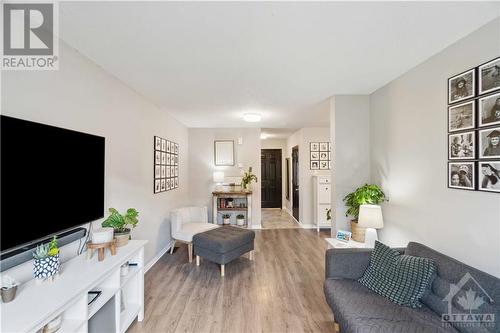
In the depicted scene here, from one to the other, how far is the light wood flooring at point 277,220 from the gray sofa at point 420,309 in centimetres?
372

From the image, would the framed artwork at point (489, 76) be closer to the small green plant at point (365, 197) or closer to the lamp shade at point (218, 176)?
the small green plant at point (365, 197)

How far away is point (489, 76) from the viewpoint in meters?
1.56

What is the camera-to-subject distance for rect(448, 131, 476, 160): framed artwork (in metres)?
1.68

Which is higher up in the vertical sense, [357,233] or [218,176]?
[218,176]

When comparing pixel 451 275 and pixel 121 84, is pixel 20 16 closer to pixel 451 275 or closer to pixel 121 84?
pixel 121 84

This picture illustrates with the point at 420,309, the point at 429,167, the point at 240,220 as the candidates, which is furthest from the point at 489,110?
the point at 240,220

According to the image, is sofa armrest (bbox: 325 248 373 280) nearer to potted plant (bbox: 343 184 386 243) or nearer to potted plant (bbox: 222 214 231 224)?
potted plant (bbox: 343 184 386 243)

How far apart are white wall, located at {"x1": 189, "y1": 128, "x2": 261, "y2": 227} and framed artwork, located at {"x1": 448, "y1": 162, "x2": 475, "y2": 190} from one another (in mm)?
3825

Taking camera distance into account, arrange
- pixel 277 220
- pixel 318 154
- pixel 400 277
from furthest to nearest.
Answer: pixel 277 220 → pixel 318 154 → pixel 400 277

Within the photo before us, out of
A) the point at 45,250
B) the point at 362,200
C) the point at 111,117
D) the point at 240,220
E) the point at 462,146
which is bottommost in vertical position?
the point at 240,220

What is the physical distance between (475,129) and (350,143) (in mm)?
1475

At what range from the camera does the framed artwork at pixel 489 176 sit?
1.50 metres

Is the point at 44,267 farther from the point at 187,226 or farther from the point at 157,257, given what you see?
the point at 187,226

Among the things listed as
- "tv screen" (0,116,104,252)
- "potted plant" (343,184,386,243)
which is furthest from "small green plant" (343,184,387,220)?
"tv screen" (0,116,104,252)
